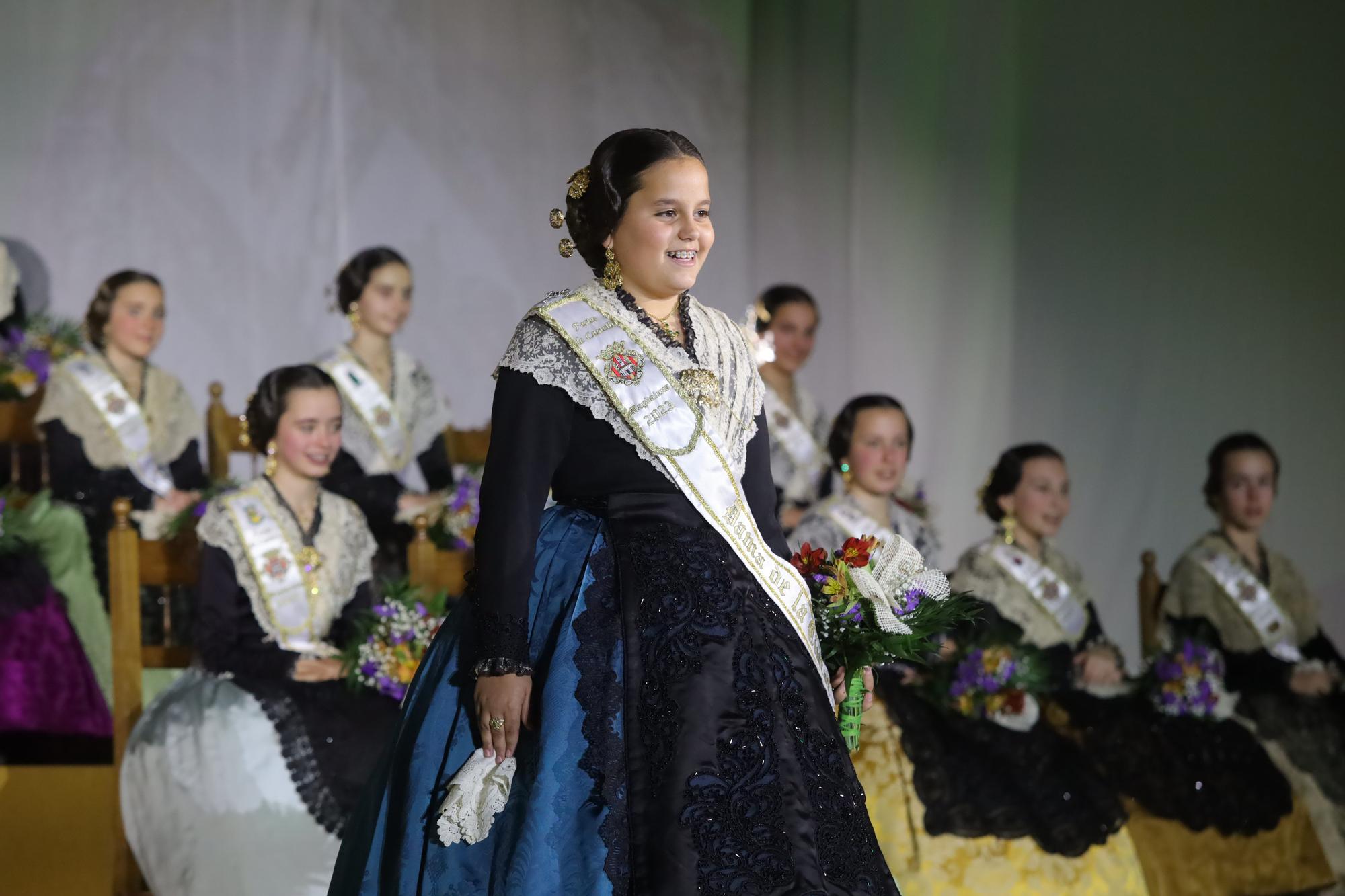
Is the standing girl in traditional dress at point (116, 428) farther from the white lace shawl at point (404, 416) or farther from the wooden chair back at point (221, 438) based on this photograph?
the white lace shawl at point (404, 416)

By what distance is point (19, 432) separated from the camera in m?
5.30

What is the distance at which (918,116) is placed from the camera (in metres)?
6.83

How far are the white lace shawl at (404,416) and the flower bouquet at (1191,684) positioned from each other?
8.28 feet

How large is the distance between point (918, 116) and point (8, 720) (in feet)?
14.2

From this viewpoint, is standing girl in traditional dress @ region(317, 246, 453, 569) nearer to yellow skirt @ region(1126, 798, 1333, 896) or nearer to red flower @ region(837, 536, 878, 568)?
yellow skirt @ region(1126, 798, 1333, 896)

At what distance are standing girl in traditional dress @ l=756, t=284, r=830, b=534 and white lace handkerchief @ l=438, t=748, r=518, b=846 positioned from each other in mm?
3072

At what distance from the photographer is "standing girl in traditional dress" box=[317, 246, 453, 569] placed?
5.20 metres

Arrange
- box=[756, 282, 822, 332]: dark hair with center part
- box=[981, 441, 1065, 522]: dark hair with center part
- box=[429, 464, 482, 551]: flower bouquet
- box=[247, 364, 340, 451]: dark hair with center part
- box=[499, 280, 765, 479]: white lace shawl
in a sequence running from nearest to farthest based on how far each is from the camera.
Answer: box=[499, 280, 765, 479]: white lace shawl → box=[247, 364, 340, 451]: dark hair with center part → box=[981, 441, 1065, 522]: dark hair with center part → box=[429, 464, 482, 551]: flower bouquet → box=[756, 282, 822, 332]: dark hair with center part

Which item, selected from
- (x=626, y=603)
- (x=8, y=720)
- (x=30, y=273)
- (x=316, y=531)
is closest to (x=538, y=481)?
(x=626, y=603)

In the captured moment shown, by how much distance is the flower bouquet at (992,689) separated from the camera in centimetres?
381

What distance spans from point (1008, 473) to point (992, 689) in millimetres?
899

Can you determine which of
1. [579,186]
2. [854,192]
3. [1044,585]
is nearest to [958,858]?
[1044,585]

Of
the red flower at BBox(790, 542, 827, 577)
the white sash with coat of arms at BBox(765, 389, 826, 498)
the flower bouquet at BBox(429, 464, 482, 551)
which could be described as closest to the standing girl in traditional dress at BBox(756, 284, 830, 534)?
the white sash with coat of arms at BBox(765, 389, 826, 498)

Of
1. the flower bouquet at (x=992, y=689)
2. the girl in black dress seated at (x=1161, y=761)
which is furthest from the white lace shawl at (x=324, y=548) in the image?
the girl in black dress seated at (x=1161, y=761)
